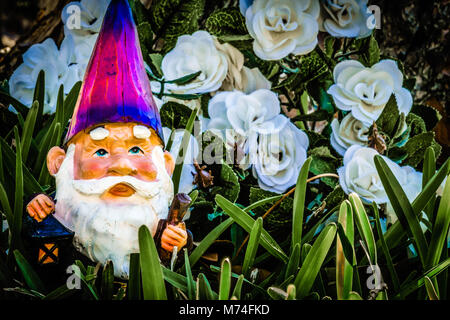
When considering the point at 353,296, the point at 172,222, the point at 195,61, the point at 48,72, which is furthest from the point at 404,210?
the point at 48,72

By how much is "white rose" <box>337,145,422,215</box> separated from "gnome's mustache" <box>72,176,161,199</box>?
0.28 metres

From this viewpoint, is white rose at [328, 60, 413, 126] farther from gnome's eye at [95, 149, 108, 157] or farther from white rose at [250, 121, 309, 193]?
gnome's eye at [95, 149, 108, 157]

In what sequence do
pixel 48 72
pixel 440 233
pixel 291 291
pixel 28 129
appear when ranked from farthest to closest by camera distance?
pixel 48 72 → pixel 28 129 → pixel 440 233 → pixel 291 291

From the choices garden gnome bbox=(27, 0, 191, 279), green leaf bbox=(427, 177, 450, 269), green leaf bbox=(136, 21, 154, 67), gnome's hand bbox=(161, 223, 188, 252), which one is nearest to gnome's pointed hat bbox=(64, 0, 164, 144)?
garden gnome bbox=(27, 0, 191, 279)

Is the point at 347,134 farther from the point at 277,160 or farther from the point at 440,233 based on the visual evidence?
the point at 440,233

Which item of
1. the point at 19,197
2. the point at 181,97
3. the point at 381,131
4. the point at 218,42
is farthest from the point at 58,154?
the point at 381,131

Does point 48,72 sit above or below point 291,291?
above

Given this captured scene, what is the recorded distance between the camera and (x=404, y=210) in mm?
550

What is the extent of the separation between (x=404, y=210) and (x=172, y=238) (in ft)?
0.82

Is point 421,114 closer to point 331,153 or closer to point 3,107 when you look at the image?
point 331,153

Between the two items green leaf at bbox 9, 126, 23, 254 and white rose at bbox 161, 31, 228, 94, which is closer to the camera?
green leaf at bbox 9, 126, 23, 254

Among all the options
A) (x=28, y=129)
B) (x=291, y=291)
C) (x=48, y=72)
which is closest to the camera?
(x=291, y=291)

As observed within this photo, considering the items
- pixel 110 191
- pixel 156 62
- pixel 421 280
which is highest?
pixel 156 62

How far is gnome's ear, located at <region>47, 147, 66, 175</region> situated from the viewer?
553 mm
